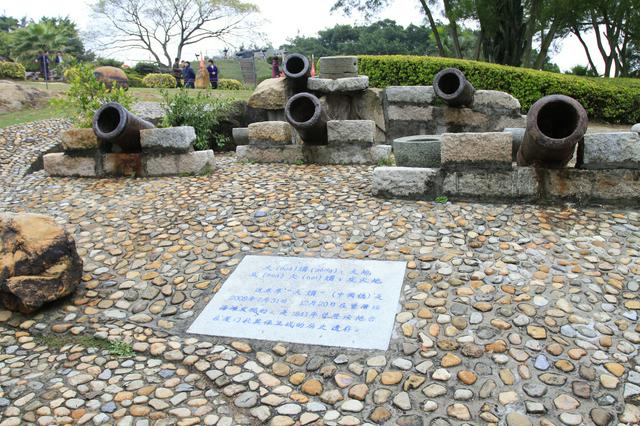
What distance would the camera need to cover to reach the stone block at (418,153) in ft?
16.5

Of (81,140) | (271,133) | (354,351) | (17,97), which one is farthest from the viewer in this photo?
(17,97)

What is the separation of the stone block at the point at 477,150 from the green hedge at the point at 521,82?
5.88m

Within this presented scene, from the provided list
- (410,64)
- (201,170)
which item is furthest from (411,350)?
(410,64)

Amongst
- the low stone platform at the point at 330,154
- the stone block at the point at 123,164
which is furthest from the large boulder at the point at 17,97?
the low stone platform at the point at 330,154

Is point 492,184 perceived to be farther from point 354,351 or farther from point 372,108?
point 372,108

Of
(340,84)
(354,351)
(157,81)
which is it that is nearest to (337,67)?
(340,84)

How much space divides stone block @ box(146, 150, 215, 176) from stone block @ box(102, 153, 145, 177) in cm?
11

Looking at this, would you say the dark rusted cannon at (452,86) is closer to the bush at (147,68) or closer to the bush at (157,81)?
the bush at (157,81)

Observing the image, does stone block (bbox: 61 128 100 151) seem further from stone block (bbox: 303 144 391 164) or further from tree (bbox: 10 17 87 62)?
tree (bbox: 10 17 87 62)

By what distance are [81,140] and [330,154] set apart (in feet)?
10.1

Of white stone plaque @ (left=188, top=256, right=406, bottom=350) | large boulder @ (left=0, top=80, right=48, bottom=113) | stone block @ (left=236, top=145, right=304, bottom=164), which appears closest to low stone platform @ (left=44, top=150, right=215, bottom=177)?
→ stone block @ (left=236, top=145, right=304, bottom=164)

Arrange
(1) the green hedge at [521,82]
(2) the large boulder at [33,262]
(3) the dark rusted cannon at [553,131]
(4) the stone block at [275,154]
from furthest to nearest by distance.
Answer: (1) the green hedge at [521,82], (4) the stone block at [275,154], (3) the dark rusted cannon at [553,131], (2) the large boulder at [33,262]

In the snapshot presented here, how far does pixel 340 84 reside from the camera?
28.2ft

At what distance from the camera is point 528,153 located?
452 centimetres
